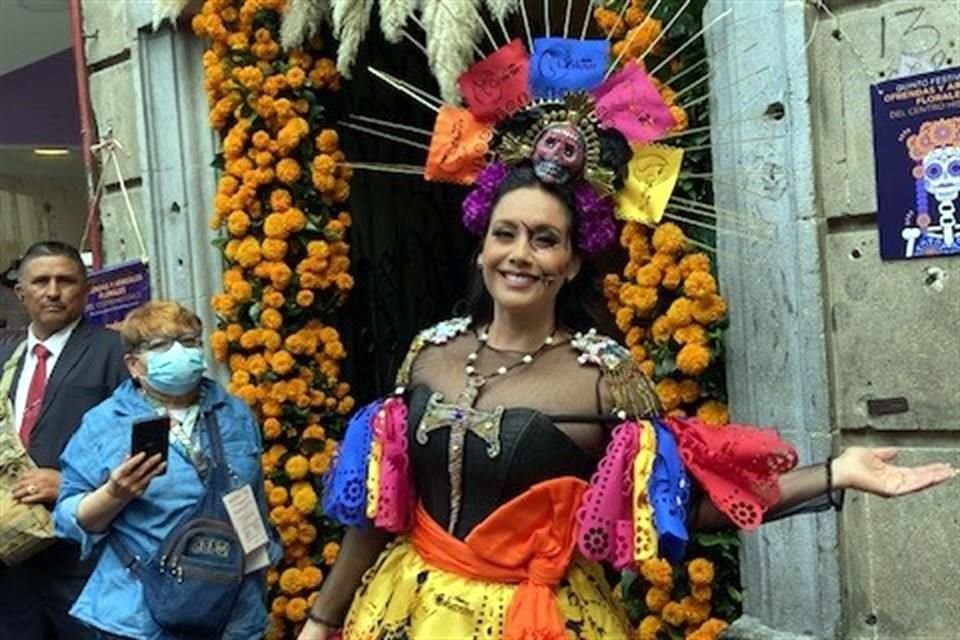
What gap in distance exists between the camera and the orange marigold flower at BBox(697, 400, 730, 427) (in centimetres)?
373

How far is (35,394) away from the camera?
4.35 meters

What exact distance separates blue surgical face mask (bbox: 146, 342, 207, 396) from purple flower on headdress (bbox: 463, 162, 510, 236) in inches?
49.9

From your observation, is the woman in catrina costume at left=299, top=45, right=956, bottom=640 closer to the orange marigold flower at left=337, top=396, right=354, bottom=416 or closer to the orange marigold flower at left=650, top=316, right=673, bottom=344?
the orange marigold flower at left=650, top=316, right=673, bottom=344

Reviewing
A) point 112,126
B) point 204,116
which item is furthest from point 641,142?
point 112,126

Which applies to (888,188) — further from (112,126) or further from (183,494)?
(112,126)

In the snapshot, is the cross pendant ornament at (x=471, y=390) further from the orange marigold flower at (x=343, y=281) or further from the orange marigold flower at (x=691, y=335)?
the orange marigold flower at (x=343, y=281)

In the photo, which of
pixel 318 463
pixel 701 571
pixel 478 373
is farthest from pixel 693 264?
pixel 318 463

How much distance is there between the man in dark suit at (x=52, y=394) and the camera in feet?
14.1

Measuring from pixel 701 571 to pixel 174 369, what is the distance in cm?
172

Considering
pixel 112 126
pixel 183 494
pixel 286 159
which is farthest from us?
pixel 112 126

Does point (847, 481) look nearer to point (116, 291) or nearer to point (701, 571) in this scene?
point (701, 571)

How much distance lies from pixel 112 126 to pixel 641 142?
345 cm

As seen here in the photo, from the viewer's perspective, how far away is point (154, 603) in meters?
3.57

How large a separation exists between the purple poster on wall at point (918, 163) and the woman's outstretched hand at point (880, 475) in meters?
1.03
